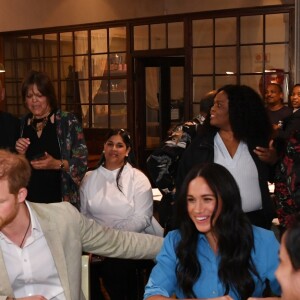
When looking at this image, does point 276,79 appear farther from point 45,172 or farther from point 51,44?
point 45,172

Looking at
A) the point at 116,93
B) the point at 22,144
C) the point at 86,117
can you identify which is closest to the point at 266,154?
the point at 22,144

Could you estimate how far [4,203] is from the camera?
71.0 inches

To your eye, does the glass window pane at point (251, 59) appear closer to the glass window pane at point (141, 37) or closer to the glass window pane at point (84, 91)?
the glass window pane at point (141, 37)

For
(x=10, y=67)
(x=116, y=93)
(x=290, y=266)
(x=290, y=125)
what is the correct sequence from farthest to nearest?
(x=10, y=67), (x=116, y=93), (x=290, y=125), (x=290, y=266)

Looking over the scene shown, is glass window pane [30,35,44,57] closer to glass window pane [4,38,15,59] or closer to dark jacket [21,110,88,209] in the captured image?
glass window pane [4,38,15,59]

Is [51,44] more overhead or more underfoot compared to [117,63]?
more overhead

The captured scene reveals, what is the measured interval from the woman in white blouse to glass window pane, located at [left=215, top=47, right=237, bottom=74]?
347 centimetres

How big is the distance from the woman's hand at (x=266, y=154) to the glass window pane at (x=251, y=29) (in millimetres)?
3871

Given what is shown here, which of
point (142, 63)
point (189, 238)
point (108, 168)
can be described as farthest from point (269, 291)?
point (142, 63)

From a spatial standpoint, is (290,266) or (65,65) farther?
(65,65)

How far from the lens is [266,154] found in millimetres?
2783

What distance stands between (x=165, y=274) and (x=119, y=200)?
4.87ft

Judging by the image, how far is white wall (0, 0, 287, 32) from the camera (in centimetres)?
788

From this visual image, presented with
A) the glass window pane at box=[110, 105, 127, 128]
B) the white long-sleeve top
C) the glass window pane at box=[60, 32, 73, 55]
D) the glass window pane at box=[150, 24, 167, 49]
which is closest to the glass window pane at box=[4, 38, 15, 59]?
the glass window pane at box=[60, 32, 73, 55]
